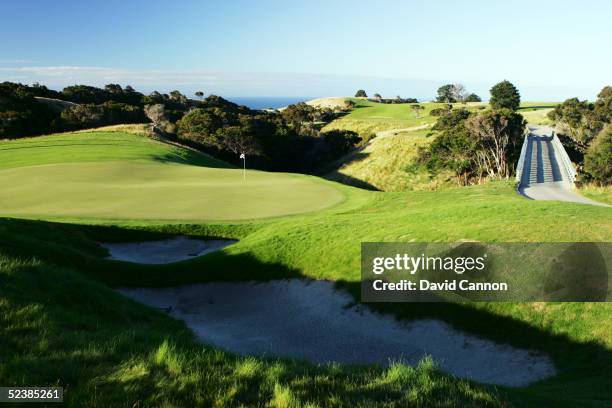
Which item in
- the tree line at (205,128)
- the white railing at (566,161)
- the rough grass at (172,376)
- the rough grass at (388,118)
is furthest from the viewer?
the rough grass at (388,118)

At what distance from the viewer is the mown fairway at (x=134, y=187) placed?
108 feet

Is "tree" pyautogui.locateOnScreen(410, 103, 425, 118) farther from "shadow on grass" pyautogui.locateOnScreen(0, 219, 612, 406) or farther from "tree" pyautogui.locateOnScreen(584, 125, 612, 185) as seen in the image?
"shadow on grass" pyautogui.locateOnScreen(0, 219, 612, 406)

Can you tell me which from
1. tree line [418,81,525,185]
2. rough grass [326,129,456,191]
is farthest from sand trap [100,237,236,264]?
rough grass [326,129,456,191]

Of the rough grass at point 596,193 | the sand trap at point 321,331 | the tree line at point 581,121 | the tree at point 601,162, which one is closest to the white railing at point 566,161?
the tree at point 601,162

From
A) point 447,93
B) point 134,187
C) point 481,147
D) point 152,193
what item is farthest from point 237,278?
point 447,93

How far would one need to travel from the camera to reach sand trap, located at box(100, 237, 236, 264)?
26703 millimetres

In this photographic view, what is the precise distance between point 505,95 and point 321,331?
11712cm

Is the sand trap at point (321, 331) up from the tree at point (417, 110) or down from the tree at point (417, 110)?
down

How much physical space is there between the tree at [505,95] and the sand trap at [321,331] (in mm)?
110592

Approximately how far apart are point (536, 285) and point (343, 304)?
7.72 meters

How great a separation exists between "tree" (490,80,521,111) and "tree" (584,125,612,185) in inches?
2698

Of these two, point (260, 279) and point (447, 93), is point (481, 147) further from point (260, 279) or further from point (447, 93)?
point (447, 93)

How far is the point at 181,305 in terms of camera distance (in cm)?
2130

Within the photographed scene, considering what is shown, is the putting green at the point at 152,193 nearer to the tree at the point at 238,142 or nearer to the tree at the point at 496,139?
the tree at the point at 496,139
